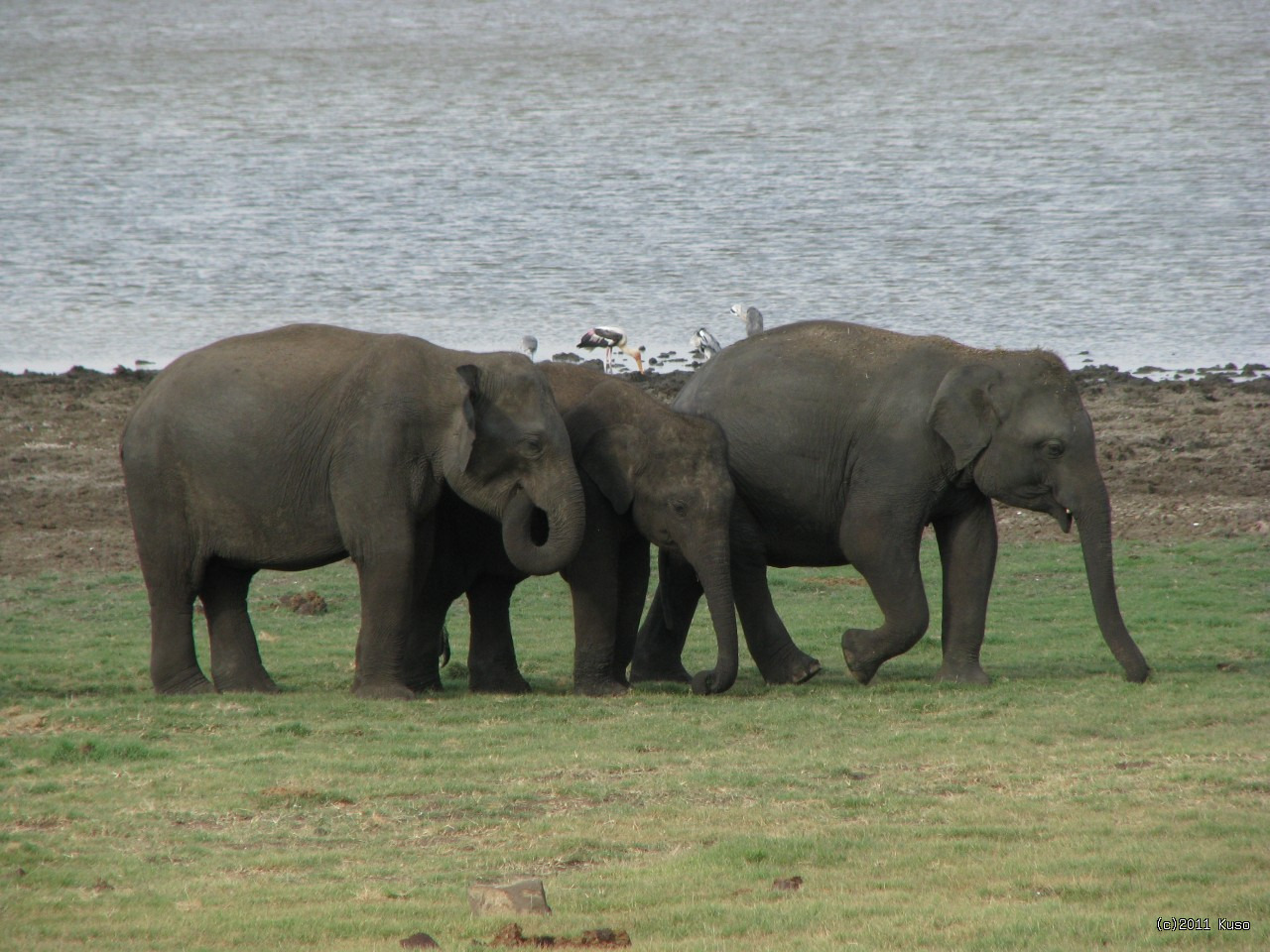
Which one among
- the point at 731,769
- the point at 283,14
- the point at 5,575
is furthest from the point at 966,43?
the point at 731,769

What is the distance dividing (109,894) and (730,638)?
5.01 m

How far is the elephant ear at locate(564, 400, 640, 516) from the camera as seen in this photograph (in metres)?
12.5

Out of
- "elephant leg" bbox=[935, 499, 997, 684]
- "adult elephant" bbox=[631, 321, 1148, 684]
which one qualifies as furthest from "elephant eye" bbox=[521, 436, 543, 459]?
"elephant leg" bbox=[935, 499, 997, 684]

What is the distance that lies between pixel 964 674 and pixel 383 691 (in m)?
3.62

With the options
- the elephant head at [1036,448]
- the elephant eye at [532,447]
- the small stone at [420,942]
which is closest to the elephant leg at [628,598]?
the elephant eye at [532,447]

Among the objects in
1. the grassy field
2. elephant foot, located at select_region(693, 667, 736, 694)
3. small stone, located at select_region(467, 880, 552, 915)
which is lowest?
elephant foot, located at select_region(693, 667, 736, 694)

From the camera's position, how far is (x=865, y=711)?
11.8 meters

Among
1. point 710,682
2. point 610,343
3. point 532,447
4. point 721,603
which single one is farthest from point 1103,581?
point 610,343

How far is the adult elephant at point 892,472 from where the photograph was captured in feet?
41.0

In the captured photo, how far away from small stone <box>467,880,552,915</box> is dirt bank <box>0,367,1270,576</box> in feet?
35.9

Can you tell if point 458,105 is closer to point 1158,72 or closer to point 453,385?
point 1158,72

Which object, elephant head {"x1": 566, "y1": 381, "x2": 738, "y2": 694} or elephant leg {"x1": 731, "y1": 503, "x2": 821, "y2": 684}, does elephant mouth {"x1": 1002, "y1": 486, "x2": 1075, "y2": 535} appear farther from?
elephant head {"x1": 566, "y1": 381, "x2": 738, "y2": 694}

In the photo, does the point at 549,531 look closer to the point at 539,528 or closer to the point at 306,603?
the point at 539,528

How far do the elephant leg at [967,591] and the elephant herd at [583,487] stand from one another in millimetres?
15
